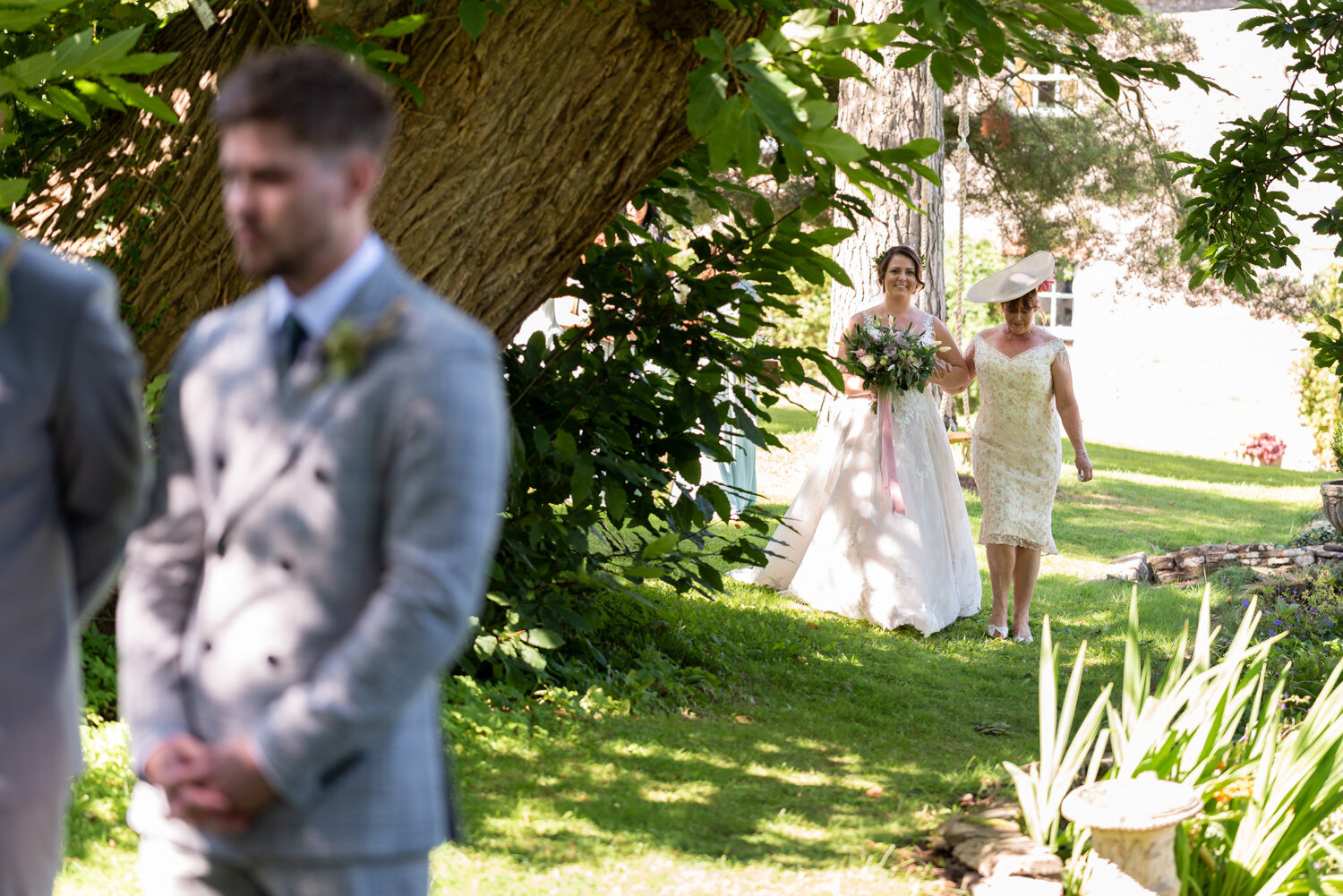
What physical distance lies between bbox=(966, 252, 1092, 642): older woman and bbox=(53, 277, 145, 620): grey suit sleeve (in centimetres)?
620

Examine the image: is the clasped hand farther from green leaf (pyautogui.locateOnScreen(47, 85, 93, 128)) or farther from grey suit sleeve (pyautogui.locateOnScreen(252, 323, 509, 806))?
green leaf (pyautogui.locateOnScreen(47, 85, 93, 128))

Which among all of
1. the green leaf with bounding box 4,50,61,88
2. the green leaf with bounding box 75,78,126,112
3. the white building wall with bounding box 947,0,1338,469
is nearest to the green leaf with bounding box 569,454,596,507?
the green leaf with bounding box 75,78,126,112

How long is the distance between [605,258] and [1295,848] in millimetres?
3198

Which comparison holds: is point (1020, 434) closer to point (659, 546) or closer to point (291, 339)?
point (659, 546)

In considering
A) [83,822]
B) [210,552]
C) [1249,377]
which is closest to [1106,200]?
[1249,377]

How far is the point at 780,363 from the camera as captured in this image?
509cm

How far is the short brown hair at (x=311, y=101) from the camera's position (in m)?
1.53

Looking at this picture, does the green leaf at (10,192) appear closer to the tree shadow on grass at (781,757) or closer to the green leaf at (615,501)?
the tree shadow on grass at (781,757)

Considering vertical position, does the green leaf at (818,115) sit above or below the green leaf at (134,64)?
above

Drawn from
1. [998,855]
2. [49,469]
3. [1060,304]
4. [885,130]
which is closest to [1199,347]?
[1060,304]

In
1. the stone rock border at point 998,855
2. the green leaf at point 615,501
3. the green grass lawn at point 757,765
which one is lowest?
the green grass lawn at point 757,765

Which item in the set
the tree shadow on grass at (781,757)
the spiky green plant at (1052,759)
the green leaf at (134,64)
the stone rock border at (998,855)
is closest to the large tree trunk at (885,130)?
the tree shadow on grass at (781,757)

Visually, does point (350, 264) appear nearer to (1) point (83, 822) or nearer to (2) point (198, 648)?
(2) point (198, 648)

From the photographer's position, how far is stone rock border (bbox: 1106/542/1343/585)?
980 centimetres
